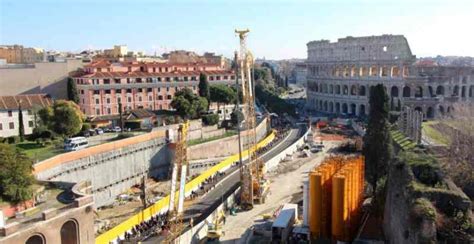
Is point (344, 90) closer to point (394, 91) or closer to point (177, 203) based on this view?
point (394, 91)

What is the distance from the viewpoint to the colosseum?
277ft

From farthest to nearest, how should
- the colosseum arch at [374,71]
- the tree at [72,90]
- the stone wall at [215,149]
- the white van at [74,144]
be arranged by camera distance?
the colosseum arch at [374,71] < the tree at [72,90] < the stone wall at [215,149] < the white van at [74,144]

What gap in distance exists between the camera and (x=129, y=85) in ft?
225

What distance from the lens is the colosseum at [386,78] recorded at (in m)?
84.3

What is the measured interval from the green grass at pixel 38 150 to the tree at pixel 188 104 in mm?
19763

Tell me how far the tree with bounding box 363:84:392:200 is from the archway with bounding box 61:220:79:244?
24477 millimetres

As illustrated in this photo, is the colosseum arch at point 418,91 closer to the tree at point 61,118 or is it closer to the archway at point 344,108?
the archway at point 344,108

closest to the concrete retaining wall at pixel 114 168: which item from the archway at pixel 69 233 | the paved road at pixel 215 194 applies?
the paved road at pixel 215 194

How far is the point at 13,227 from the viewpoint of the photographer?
22203mm

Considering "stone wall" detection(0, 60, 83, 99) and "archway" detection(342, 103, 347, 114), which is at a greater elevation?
"stone wall" detection(0, 60, 83, 99)

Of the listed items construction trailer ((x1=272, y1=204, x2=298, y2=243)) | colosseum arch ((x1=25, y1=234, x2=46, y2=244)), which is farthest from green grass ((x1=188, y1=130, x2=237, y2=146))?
colosseum arch ((x1=25, y1=234, x2=46, y2=244))

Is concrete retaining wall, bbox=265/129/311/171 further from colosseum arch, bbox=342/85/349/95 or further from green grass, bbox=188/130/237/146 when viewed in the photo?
colosseum arch, bbox=342/85/349/95

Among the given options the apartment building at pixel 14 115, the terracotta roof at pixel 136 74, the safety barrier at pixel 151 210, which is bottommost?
the safety barrier at pixel 151 210

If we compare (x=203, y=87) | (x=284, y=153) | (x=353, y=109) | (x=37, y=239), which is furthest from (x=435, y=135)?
(x=37, y=239)
